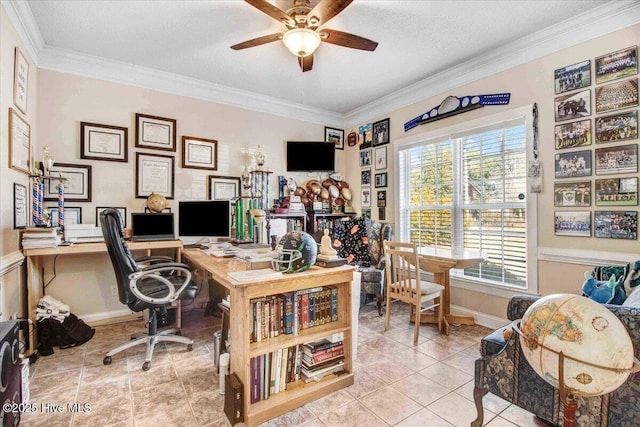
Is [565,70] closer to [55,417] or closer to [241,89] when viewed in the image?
[241,89]

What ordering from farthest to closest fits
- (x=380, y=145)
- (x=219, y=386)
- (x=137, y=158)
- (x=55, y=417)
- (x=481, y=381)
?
1. (x=380, y=145)
2. (x=137, y=158)
3. (x=219, y=386)
4. (x=55, y=417)
5. (x=481, y=381)

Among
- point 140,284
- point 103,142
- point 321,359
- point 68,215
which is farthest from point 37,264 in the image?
point 321,359

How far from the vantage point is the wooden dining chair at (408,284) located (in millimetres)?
2662

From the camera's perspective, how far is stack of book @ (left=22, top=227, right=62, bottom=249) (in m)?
2.42

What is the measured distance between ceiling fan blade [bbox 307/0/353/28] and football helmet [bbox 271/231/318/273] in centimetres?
146

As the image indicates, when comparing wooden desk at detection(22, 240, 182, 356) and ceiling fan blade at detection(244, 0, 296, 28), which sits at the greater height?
ceiling fan blade at detection(244, 0, 296, 28)

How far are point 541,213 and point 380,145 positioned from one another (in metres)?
2.19

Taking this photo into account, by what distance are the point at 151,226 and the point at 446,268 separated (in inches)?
117

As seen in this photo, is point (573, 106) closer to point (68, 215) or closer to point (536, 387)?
point (536, 387)

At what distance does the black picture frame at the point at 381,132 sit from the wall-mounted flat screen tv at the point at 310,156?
68 centimetres

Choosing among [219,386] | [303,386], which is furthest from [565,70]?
[219,386]

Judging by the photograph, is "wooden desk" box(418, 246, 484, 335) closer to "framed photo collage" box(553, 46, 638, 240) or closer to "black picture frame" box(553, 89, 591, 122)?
"framed photo collage" box(553, 46, 638, 240)

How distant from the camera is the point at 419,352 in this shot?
8.15 feet

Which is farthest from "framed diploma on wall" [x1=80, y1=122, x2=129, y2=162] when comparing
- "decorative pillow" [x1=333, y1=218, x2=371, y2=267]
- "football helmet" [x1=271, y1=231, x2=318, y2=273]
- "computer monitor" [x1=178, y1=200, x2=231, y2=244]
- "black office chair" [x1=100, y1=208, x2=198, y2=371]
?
"decorative pillow" [x1=333, y1=218, x2=371, y2=267]
